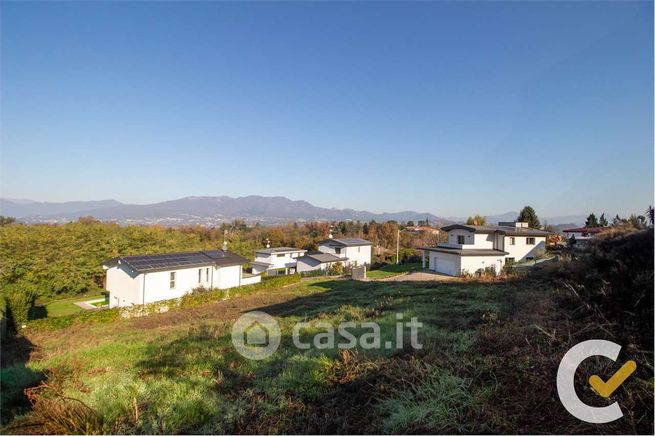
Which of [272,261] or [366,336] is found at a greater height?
[366,336]

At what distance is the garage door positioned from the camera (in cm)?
2377

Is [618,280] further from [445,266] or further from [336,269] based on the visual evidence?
[336,269]

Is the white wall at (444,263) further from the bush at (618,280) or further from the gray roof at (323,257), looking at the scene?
the bush at (618,280)

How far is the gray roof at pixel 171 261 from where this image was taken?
18.6 m

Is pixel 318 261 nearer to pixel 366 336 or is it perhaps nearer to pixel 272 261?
pixel 272 261

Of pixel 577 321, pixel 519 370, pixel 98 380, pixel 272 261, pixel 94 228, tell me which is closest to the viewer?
pixel 519 370

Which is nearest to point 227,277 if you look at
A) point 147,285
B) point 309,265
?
point 147,285

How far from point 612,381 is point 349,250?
3220 cm

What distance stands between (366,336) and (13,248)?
94.9ft

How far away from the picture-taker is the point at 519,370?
135 inches

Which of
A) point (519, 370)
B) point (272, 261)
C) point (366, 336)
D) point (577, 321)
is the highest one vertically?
point (577, 321)

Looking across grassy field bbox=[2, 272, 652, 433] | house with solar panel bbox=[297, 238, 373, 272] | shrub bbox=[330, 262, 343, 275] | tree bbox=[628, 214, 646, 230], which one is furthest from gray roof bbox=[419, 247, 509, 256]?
tree bbox=[628, 214, 646, 230]

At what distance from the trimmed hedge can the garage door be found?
488 inches

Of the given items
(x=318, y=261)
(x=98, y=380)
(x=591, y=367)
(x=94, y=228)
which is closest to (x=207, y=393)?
(x=98, y=380)
